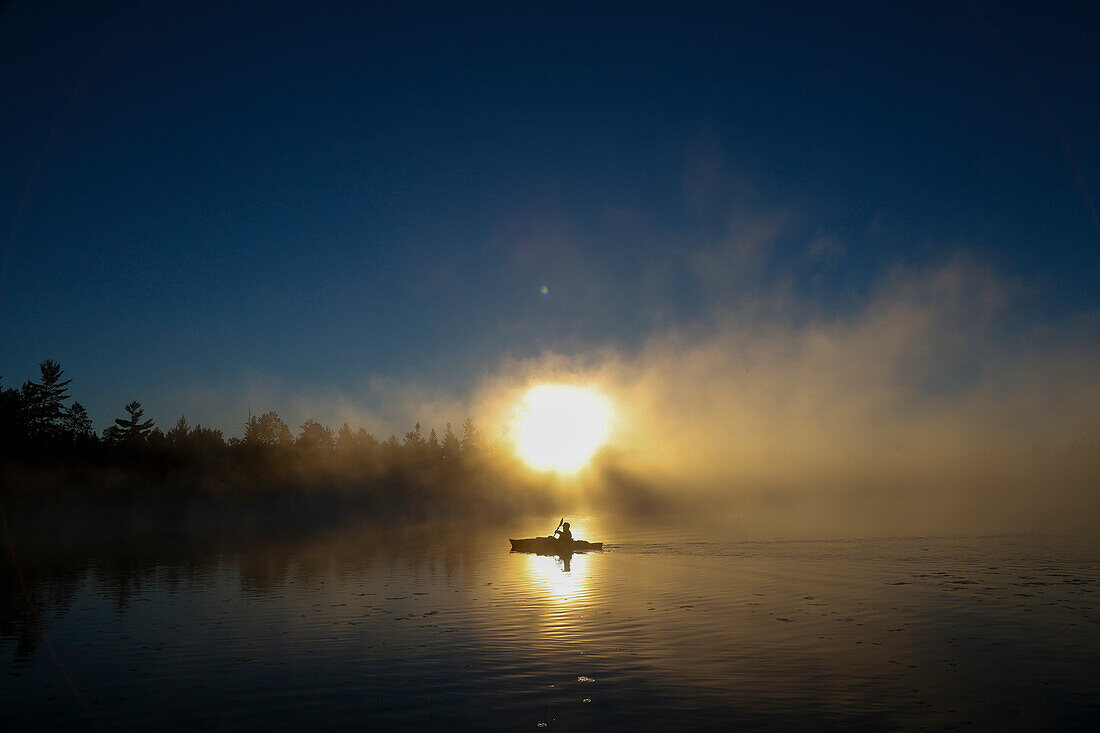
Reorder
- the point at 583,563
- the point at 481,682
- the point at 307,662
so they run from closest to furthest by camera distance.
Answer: the point at 481,682
the point at 307,662
the point at 583,563

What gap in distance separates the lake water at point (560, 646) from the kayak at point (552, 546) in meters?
9.56

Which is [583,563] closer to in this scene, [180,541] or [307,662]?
[307,662]

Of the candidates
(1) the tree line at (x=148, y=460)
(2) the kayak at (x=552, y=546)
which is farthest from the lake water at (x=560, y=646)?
(1) the tree line at (x=148, y=460)

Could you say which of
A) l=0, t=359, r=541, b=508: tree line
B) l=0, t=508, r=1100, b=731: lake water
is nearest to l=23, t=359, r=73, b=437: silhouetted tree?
l=0, t=359, r=541, b=508: tree line

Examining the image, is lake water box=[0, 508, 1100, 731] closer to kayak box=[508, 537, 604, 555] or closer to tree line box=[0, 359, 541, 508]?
kayak box=[508, 537, 604, 555]

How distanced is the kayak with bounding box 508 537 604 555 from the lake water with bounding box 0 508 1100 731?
31.4ft

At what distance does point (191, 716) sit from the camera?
2094 centimetres

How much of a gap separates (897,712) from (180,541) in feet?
310

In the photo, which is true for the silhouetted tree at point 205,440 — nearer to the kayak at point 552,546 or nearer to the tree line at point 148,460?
the tree line at point 148,460

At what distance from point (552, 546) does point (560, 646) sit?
43.0 meters

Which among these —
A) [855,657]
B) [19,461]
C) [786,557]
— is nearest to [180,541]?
[19,461]

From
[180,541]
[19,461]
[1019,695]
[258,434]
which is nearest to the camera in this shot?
[1019,695]

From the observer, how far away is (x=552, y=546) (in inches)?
2862

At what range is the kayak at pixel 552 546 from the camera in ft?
237
